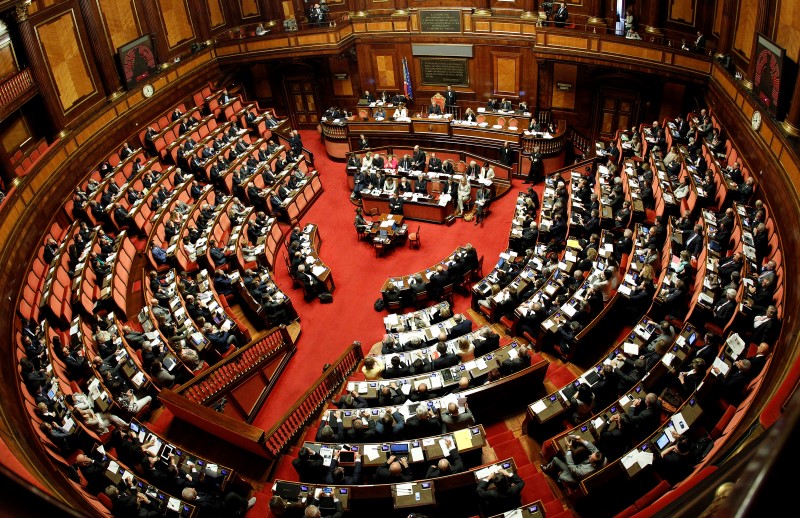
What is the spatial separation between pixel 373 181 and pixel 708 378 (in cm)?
1121

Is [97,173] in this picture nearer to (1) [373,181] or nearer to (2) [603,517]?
(1) [373,181]

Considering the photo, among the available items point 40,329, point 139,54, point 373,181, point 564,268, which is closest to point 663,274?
point 564,268

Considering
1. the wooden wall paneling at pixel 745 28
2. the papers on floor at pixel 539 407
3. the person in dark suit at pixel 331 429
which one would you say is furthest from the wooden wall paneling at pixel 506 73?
the person in dark suit at pixel 331 429

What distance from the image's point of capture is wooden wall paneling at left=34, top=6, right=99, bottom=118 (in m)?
14.2

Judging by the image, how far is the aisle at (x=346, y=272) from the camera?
37.6 ft

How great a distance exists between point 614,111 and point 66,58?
16024 millimetres

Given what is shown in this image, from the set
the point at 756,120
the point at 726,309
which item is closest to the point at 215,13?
the point at 756,120

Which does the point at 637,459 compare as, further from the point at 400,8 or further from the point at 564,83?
the point at 400,8

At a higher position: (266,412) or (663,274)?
(663,274)

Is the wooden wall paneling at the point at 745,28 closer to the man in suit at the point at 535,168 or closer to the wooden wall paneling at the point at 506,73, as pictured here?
the man in suit at the point at 535,168

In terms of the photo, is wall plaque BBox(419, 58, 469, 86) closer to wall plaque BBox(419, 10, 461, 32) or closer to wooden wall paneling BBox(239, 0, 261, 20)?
wall plaque BBox(419, 10, 461, 32)

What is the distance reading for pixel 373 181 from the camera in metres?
16.8

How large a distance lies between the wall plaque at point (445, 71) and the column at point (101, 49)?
10.1m

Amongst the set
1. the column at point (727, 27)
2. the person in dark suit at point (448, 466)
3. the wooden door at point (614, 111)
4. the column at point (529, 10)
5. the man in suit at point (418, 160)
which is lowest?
the person in dark suit at point (448, 466)
